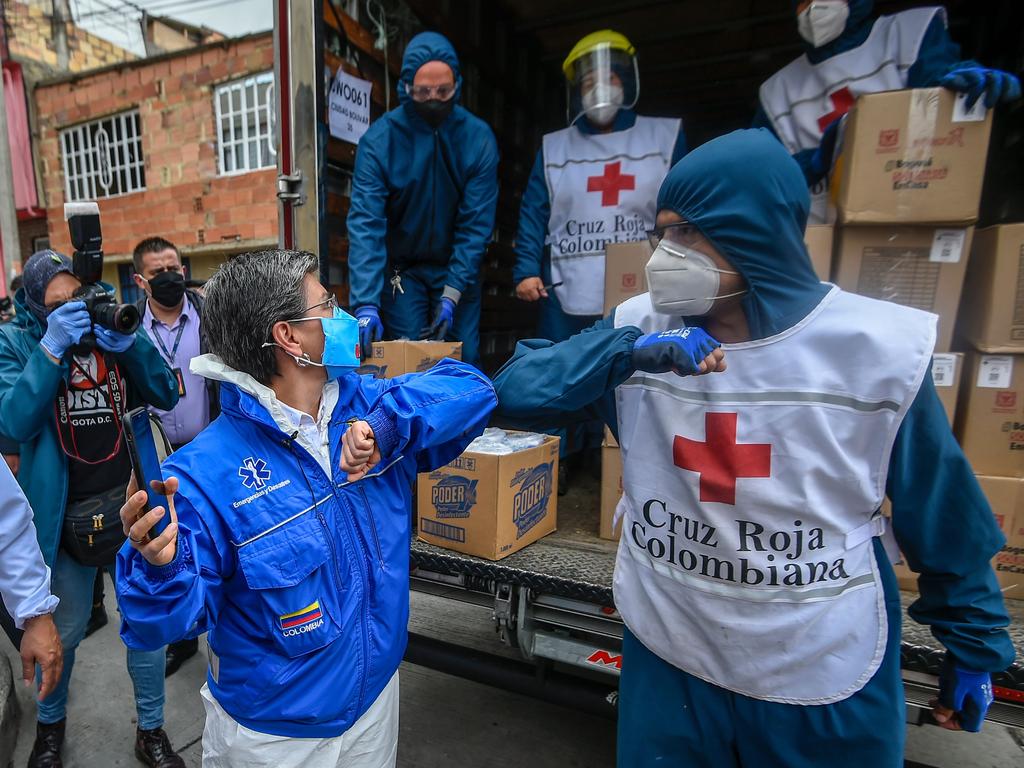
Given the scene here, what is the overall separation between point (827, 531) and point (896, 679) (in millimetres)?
330

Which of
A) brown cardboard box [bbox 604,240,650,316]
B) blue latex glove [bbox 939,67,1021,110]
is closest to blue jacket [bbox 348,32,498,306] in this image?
brown cardboard box [bbox 604,240,650,316]

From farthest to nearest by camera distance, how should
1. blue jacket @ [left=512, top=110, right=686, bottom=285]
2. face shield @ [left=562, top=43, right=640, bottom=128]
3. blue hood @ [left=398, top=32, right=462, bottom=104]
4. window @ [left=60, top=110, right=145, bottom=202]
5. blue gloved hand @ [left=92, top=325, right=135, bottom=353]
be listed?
window @ [left=60, top=110, right=145, bottom=202]
blue jacket @ [left=512, top=110, right=686, bottom=285]
face shield @ [left=562, top=43, right=640, bottom=128]
blue hood @ [left=398, top=32, right=462, bottom=104]
blue gloved hand @ [left=92, top=325, right=135, bottom=353]

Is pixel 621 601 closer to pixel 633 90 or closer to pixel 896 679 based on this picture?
pixel 896 679

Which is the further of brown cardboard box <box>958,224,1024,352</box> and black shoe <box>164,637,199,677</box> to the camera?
black shoe <box>164,637,199,677</box>

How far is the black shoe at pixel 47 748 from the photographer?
7.25ft

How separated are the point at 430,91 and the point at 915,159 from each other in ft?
6.64

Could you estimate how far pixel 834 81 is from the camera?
2.38 meters

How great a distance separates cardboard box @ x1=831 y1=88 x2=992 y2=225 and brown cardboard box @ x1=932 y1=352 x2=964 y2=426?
0.43 m

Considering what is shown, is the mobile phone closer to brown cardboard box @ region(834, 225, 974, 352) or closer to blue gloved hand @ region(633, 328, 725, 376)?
blue gloved hand @ region(633, 328, 725, 376)

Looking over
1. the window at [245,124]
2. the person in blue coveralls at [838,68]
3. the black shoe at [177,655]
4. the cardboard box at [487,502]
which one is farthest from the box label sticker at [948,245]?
the window at [245,124]

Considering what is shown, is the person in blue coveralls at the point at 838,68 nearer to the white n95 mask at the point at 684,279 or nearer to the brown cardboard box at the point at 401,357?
the white n95 mask at the point at 684,279

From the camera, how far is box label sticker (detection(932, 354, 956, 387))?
1900 millimetres

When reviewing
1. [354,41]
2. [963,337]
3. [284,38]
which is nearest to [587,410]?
[963,337]

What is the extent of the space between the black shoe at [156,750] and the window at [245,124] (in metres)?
10.1
